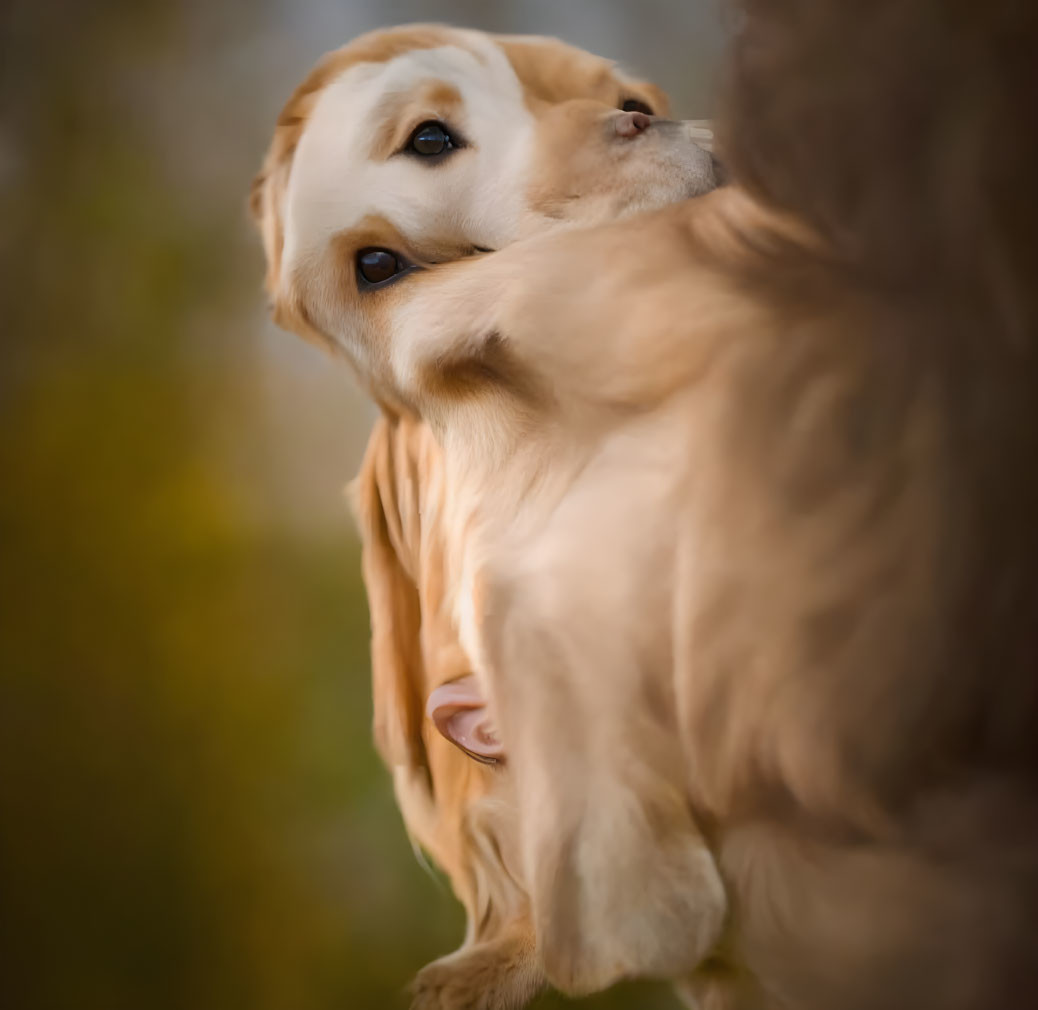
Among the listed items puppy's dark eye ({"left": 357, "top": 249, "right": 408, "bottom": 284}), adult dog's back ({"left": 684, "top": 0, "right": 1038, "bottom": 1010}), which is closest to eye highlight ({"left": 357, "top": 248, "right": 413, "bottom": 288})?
puppy's dark eye ({"left": 357, "top": 249, "right": 408, "bottom": 284})

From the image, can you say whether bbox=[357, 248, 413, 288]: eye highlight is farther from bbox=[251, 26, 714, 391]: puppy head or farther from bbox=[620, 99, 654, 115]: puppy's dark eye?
bbox=[620, 99, 654, 115]: puppy's dark eye

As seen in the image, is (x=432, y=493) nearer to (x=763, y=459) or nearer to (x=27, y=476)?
(x=763, y=459)

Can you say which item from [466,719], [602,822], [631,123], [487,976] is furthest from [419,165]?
[487,976]

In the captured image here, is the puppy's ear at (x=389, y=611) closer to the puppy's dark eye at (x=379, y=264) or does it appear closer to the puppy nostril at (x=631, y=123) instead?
the puppy's dark eye at (x=379, y=264)

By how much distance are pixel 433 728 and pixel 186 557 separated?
15.3 inches

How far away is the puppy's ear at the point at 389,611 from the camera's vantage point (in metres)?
1.19

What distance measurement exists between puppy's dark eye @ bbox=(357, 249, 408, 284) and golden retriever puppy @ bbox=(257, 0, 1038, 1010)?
0.14 meters

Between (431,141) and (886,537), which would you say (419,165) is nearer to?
(431,141)

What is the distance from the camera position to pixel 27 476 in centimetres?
137

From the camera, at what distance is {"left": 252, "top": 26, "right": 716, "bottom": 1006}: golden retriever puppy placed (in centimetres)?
112

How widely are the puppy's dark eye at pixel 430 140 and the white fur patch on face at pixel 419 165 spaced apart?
1cm

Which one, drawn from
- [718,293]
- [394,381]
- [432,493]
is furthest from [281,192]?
→ [718,293]

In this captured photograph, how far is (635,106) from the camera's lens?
3.96 feet

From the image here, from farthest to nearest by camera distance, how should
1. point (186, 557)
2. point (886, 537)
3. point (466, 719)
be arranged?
point (186, 557), point (466, 719), point (886, 537)
